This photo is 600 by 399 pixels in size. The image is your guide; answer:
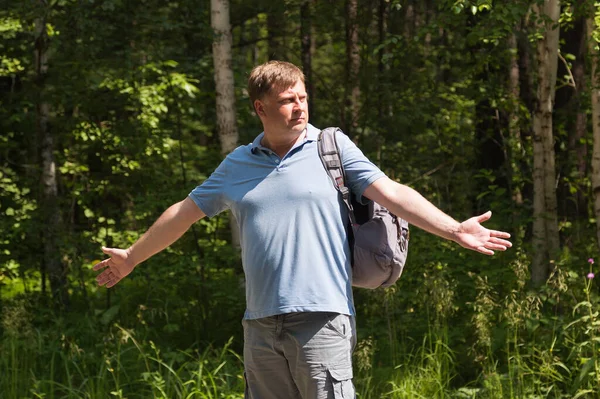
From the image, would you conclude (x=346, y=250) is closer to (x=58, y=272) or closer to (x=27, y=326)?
(x=27, y=326)

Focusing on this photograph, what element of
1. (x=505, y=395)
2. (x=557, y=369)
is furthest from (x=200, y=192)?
(x=557, y=369)

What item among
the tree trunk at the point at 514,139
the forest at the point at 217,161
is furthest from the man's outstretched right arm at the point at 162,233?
the tree trunk at the point at 514,139

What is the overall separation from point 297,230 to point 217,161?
6.04 meters

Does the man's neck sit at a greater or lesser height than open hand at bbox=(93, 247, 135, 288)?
greater

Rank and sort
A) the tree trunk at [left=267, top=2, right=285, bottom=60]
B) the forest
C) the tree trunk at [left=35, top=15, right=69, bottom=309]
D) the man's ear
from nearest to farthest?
the man's ear
the forest
the tree trunk at [left=35, top=15, right=69, bottom=309]
the tree trunk at [left=267, top=2, right=285, bottom=60]

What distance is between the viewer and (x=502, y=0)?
6633mm

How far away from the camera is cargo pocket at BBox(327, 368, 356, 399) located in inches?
123

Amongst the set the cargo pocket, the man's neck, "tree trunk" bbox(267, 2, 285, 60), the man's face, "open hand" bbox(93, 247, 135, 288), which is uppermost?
"tree trunk" bbox(267, 2, 285, 60)

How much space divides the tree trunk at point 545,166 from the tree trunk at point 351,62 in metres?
2.07

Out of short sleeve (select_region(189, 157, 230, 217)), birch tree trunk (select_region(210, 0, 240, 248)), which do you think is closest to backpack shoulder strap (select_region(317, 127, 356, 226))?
short sleeve (select_region(189, 157, 230, 217))

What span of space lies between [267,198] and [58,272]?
569 centimetres

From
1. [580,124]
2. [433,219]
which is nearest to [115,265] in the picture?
[433,219]

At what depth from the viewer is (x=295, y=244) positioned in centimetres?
313

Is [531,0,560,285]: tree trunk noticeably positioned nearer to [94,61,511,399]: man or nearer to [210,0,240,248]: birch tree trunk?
[210,0,240,248]: birch tree trunk
